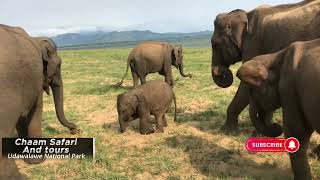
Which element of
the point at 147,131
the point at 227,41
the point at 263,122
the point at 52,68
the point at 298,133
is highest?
the point at 227,41

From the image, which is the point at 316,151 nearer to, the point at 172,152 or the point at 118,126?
the point at 172,152

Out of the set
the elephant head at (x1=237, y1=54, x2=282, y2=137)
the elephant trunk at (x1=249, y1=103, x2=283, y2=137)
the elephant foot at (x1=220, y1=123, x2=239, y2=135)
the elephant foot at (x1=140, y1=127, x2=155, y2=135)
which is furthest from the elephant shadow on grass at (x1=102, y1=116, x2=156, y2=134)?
the elephant head at (x1=237, y1=54, x2=282, y2=137)

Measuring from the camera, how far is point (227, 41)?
9672mm

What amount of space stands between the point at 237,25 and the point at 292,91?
3.81 meters

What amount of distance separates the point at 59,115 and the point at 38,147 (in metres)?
1.25

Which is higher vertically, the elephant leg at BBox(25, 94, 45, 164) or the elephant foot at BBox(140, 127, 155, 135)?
the elephant leg at BBox(25, 94, 45, 164)

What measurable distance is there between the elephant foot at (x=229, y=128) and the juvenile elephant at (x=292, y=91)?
10.1 feet

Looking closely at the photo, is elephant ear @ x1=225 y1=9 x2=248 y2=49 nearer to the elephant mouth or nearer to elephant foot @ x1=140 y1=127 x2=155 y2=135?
the elephant mouth

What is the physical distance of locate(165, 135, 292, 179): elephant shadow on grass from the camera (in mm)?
7160

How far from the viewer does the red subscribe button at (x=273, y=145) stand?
6.01m

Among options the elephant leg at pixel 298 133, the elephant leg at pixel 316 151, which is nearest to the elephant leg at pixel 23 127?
the elephant leg at pixel 298 133

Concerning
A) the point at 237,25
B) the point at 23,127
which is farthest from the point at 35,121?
the point at 237,25

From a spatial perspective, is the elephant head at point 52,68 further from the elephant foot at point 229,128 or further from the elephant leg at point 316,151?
the elephant leg at point 316,151

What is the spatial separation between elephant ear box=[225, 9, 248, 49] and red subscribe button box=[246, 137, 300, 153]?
2.34 metres
